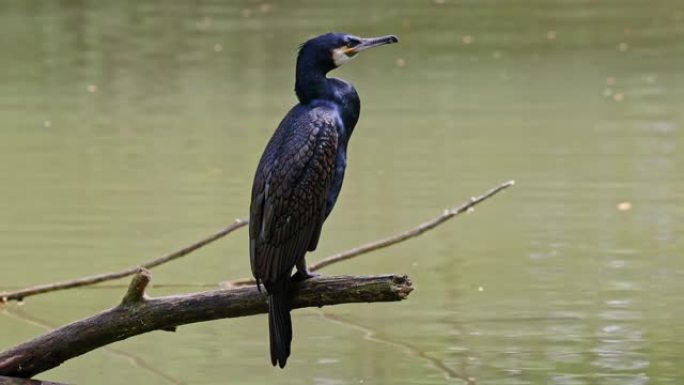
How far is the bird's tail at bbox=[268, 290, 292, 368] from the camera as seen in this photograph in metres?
4.21

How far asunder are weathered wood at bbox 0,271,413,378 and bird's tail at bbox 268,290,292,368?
4cm

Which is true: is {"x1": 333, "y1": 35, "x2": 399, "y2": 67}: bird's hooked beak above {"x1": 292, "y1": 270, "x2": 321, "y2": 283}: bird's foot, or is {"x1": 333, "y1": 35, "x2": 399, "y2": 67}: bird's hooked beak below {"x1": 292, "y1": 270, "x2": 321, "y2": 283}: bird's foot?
above

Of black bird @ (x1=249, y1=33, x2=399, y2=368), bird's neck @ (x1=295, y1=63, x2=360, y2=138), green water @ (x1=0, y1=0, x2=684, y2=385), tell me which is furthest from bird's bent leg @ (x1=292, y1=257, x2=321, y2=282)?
green water @ (x1=0, y1=0, x2=684, y2=385)

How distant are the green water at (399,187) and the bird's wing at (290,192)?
124cm

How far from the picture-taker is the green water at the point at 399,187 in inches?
227

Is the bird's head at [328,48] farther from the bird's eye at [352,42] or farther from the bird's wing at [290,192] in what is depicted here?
the bird's wing at [290,192]

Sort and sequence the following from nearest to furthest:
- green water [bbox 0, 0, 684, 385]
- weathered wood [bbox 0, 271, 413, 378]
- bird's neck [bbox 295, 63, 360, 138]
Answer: weathered wood [bbox 0, 271, 413, 378], bird's neck [bbox 295, 63, 360, 138], green water [bbox 0, 0, 684, 385]

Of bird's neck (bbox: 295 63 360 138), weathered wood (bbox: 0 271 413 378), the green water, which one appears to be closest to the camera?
weathered wood (bbox: 0 271 413 378)

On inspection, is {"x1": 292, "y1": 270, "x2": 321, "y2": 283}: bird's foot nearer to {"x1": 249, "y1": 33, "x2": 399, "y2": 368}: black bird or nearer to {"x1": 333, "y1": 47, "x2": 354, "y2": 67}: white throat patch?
{"x1": 249, "y1": 33, "x2": 399, "y2": 368}: black bird

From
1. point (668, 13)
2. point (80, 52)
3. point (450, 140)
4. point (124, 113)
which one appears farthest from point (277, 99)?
point (668, 13)

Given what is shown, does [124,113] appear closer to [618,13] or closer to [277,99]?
[277,99]

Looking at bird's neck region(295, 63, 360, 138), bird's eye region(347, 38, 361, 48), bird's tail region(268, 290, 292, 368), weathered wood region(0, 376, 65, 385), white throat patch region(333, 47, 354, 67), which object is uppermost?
bird's eye region(347, 38, 361, 48)

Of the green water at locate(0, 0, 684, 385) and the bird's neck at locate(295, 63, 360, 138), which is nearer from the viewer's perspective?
the bird's neck at locate(295, 63, 360, 138)

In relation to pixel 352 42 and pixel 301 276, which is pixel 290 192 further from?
pixel 352 42
